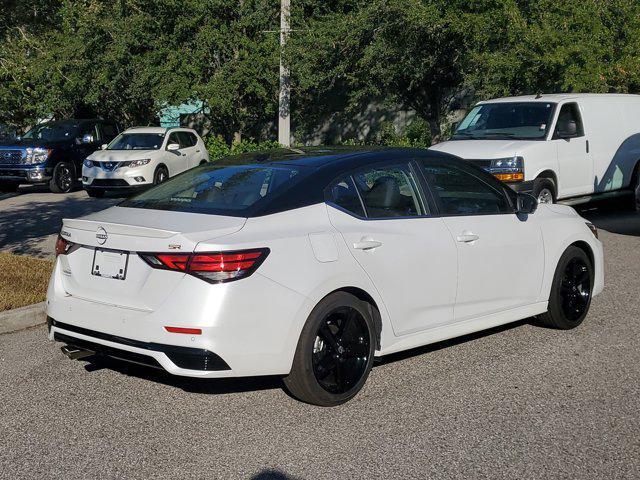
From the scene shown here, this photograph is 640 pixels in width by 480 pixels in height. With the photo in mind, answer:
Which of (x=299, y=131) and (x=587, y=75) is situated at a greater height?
(x=587, y=75)

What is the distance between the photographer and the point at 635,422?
17.5ft

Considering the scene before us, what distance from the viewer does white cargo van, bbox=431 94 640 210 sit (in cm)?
1319

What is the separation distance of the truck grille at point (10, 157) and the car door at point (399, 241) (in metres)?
17.6

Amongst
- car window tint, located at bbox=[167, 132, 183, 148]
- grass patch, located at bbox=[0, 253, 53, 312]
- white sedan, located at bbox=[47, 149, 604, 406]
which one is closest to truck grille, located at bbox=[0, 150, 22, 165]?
car window tint, located at bbox=[167, 132, 183, 148]

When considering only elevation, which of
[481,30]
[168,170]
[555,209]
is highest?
[481,30]

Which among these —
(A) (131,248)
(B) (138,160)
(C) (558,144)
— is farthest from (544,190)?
(B) (138,160)

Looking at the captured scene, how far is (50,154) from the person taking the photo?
22.0m

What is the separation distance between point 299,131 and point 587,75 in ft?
39.0

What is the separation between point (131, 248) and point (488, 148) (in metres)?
8.86

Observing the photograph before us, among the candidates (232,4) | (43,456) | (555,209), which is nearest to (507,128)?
(555,209)

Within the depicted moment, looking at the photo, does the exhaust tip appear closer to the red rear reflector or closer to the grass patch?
the red rear reflector

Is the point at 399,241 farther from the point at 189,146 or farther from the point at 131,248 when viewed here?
the point at 189,146

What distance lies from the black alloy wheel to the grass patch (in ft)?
11.8

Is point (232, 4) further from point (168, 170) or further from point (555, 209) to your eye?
point (555, 209)
